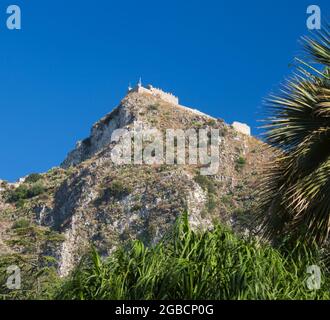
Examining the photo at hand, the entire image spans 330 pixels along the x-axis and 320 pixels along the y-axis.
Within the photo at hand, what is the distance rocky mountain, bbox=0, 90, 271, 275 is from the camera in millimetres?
71812

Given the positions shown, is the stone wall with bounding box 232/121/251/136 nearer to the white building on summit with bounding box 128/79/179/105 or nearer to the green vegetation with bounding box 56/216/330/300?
the white building on summit with bounding box 128/79/179/105

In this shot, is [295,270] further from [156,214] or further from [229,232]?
[156,214]

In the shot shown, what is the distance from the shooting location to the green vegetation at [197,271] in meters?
8.88

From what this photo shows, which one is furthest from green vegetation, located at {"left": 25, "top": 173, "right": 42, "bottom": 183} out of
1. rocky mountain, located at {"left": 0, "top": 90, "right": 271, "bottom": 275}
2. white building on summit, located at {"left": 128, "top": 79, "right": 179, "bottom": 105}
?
white building on summit, located at {"left": 128, "top": 79, "right": 179, "bottom": 105}

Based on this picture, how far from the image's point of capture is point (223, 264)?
938cm

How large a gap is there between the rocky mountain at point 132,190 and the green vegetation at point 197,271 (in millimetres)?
49286

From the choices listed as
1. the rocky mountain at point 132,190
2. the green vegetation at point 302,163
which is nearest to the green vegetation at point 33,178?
the rocky mountain at point 132,190

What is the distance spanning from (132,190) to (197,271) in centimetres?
6986

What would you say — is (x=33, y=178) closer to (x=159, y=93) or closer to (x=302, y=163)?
(x=159, y=93)

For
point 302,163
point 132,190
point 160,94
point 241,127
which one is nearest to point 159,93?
point 160,94
